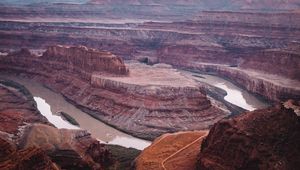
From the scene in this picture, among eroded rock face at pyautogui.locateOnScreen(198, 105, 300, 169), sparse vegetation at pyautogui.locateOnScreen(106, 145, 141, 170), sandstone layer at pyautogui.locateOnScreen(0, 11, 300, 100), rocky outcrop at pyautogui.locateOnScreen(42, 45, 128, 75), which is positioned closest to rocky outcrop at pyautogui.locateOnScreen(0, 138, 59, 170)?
eroded rock face at pyautogui.locateOnScreen(198, 105, 300, 169)

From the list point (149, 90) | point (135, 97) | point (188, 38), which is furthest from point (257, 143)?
point (188, 38)

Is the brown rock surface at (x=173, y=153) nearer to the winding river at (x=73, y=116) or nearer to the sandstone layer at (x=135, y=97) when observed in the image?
the winding river at (x=73, y=116)

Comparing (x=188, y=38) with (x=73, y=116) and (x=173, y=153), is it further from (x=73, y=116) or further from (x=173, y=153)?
(x=173, y=153)

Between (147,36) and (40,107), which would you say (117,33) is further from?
(40,107)

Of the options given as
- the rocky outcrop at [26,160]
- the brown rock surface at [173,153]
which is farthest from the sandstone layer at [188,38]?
the rocky outcrop at [26,160]

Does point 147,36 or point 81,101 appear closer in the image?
point 81,101

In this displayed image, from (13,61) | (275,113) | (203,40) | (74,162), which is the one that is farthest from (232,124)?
(203,40)

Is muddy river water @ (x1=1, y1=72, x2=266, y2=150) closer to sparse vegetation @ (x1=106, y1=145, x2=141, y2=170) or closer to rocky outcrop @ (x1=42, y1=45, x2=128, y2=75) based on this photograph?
sparse vegetation @ (x1=106, y1=145, x2=141, y2=170)

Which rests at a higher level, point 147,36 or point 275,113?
point 275,113
